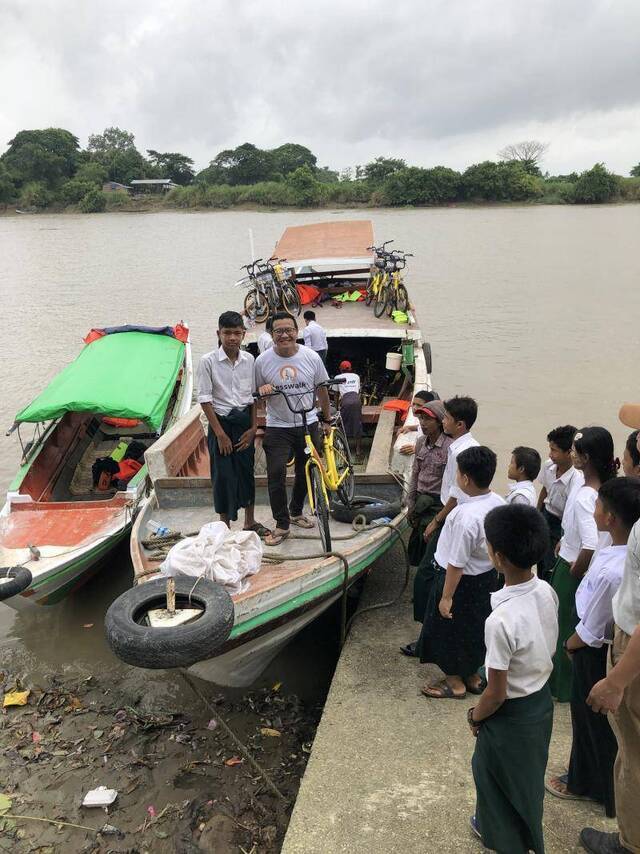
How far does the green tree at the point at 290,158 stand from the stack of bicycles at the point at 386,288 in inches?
2052

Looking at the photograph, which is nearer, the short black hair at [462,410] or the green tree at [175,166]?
the short black hair at [462,410]

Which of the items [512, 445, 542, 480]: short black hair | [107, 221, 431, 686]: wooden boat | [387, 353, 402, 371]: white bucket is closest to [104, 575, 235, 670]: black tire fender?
[107, 221, 431, 686]: wooden boat

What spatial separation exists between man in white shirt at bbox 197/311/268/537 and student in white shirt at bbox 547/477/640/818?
7.25 ft

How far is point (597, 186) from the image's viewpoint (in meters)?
42.1

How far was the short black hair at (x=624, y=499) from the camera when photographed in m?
2.07

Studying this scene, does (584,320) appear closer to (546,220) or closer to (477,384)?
(477,384)

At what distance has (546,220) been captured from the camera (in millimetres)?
35469

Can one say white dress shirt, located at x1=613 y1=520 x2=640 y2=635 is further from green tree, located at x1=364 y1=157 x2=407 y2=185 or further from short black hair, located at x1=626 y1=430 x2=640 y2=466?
green tree, located at x1=364 y1=157 x2=407 y2=185

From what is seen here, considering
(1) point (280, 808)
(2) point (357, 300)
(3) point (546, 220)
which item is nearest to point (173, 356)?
(2) point (357, 300)

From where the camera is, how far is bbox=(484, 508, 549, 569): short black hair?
1.97 m

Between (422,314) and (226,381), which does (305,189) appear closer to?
(422,314)

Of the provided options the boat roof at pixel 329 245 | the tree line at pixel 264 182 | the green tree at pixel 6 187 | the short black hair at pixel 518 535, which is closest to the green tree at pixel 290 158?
the tree line at pixel 264 182

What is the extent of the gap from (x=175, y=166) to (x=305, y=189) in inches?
1087

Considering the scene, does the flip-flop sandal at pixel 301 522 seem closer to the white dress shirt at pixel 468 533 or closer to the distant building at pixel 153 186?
the white dress shirt at pixel 468 533
